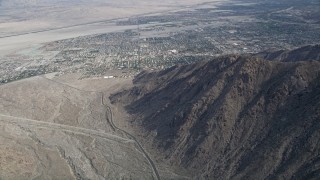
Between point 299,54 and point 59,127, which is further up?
point 299,54

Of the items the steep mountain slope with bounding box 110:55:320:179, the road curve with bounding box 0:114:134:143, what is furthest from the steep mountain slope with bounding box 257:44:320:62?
the road curve with bounding box 0:114:134:143

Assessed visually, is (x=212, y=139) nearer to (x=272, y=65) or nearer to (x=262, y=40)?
(x=272, y=65)

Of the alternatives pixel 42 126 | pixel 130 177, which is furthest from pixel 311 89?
pixel 42 126

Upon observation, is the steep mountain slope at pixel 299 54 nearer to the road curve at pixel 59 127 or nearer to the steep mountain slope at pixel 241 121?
the steep mountain slope at pixel 241 121

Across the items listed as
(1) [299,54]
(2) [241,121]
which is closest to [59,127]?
(2) [241,121]

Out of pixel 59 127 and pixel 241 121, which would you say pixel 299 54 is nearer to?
pixel 241 121

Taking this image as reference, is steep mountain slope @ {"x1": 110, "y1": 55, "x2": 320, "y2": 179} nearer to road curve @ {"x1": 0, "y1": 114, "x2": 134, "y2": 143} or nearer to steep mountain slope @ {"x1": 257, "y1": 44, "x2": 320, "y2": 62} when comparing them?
road curve @ {"x1": 0, "y1": 114, "x2": 134, "y2": 143}

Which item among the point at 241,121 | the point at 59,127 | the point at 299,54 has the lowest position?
the point at 59,127

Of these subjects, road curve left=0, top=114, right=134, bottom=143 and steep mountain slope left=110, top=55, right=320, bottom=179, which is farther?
road curve left=0, top=114, right=134, bottom=143
